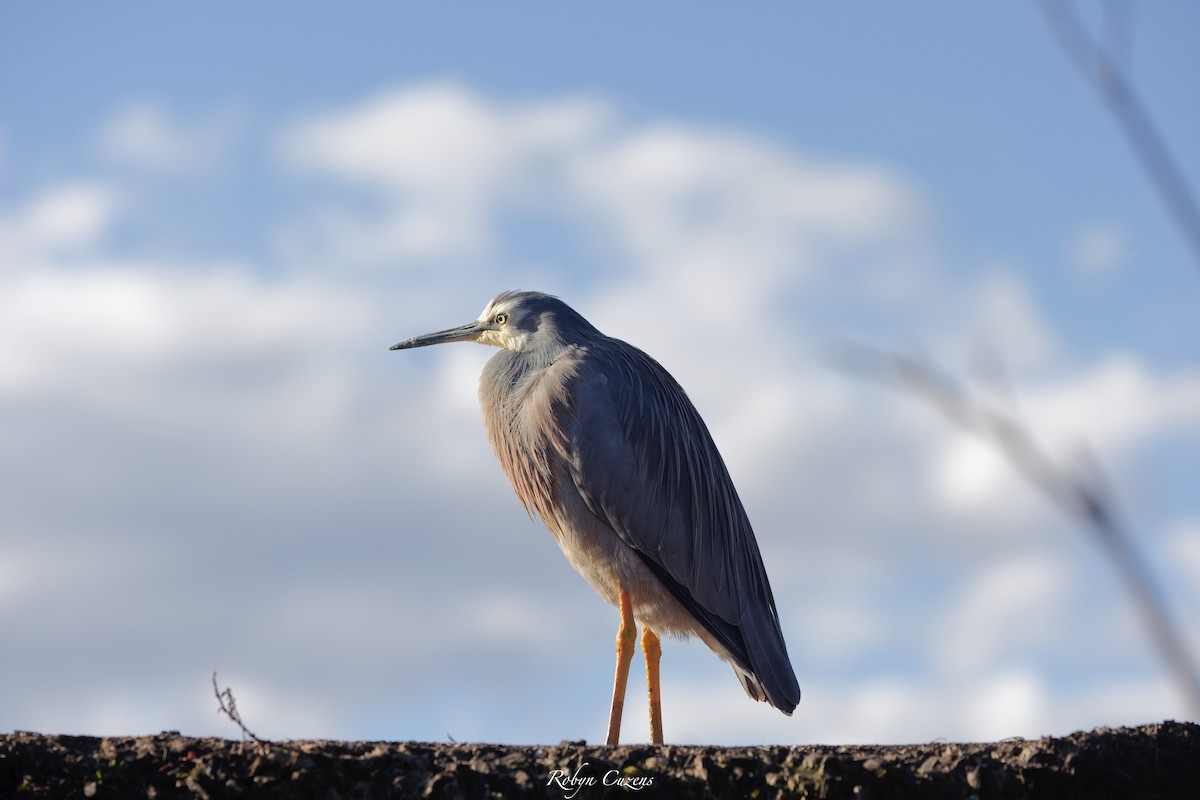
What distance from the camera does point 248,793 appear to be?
4086mm

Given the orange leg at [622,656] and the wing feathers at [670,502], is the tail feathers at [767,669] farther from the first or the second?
the orange leg at [622,656]

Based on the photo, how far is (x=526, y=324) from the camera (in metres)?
7.12

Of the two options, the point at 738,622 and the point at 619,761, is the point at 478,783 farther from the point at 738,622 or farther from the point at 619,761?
the point at 738,622

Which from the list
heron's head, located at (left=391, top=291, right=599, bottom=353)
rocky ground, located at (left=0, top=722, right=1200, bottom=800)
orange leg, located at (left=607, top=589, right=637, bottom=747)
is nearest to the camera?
rocky ground, located at (left=0, top=722, right=1200, bottom=800)

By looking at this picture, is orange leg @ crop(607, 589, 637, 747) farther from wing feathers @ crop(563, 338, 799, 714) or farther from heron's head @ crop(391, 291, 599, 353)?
heron's head @ crop(391, 291, 599, 353)

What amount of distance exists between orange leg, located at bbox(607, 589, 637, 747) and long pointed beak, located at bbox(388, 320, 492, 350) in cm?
206

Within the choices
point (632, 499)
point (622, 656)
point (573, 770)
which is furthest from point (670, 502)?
point (573, 770)

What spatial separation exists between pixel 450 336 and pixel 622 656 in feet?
8.36

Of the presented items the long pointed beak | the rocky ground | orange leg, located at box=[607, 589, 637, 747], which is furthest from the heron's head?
the rocky ground

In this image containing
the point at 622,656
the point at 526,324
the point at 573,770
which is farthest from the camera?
the point at 526,324

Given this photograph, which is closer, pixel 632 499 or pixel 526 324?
pixel 632 499

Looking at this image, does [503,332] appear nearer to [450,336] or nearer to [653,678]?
[450,336]

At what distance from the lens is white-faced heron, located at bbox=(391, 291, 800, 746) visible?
21.2ft

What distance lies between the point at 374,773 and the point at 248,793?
17.4 inches
